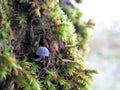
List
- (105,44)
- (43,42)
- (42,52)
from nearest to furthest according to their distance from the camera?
(42,52) < (43,42) < (105,44)

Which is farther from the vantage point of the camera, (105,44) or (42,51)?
(105,44)

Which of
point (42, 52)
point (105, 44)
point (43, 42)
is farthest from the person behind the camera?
point (105, 44)

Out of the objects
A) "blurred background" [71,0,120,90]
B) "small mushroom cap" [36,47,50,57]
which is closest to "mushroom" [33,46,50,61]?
"small mushroom cap" [36,47,50,57]

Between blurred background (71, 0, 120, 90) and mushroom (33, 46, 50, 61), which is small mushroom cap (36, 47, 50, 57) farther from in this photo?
blurred background (71, 0, 120, 90)

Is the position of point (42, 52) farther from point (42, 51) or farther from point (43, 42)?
point (43, 42)

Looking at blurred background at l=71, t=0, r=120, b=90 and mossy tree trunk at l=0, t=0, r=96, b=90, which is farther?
blurred background at l=71, t=0, r=120, b=90

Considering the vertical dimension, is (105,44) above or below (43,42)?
above

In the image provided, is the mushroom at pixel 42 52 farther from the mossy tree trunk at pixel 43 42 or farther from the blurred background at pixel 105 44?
the blurred background at pixel 105 44

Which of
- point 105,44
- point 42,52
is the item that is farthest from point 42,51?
point 105,44

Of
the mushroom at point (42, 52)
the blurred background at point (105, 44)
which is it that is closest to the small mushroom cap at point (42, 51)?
the mushroom at point (42, 52)
